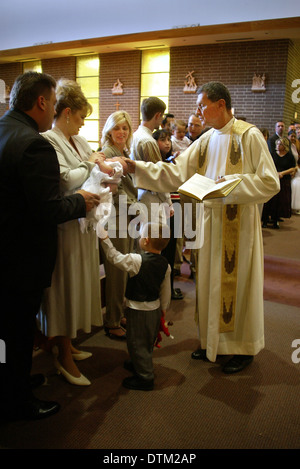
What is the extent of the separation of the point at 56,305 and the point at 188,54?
32.0ft

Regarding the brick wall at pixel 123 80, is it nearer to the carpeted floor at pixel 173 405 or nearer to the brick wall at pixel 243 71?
the brick wall at pixel 243 71

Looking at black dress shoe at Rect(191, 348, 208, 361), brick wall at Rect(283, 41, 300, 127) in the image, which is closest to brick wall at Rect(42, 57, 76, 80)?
brick wall at Rect(283, 41, 300, 127)

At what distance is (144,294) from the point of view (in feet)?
7.58

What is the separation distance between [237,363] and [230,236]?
0.91 metres

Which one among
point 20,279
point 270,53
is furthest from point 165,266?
point 270,53

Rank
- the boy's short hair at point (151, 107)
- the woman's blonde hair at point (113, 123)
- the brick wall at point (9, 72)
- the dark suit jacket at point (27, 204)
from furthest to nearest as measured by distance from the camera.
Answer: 1. the brick wall at point (9, 72)
2. the boy's short hair at point (151, 107)
3. the woman's blonde hair at point (113, 123)
4. the dark suit jacket at point (27, 204)

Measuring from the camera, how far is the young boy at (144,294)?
7.47 feet

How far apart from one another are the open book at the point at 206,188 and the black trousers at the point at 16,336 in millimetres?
992

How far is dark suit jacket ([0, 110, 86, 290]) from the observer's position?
166 cm

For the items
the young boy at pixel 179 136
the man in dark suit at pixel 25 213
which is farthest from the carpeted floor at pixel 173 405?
the young boy at pixel 179 136

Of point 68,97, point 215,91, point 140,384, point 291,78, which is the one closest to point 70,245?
point 68,97

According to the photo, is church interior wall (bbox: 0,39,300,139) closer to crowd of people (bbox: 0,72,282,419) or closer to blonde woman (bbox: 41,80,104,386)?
crowd of people (bbox: 0,72,282,419)

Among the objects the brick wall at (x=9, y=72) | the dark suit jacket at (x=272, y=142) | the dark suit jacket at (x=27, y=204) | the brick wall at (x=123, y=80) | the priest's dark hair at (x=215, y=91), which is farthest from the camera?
the brick wall at (x=9, y=72)

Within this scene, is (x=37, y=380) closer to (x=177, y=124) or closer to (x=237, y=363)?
(x=237, y=363)
